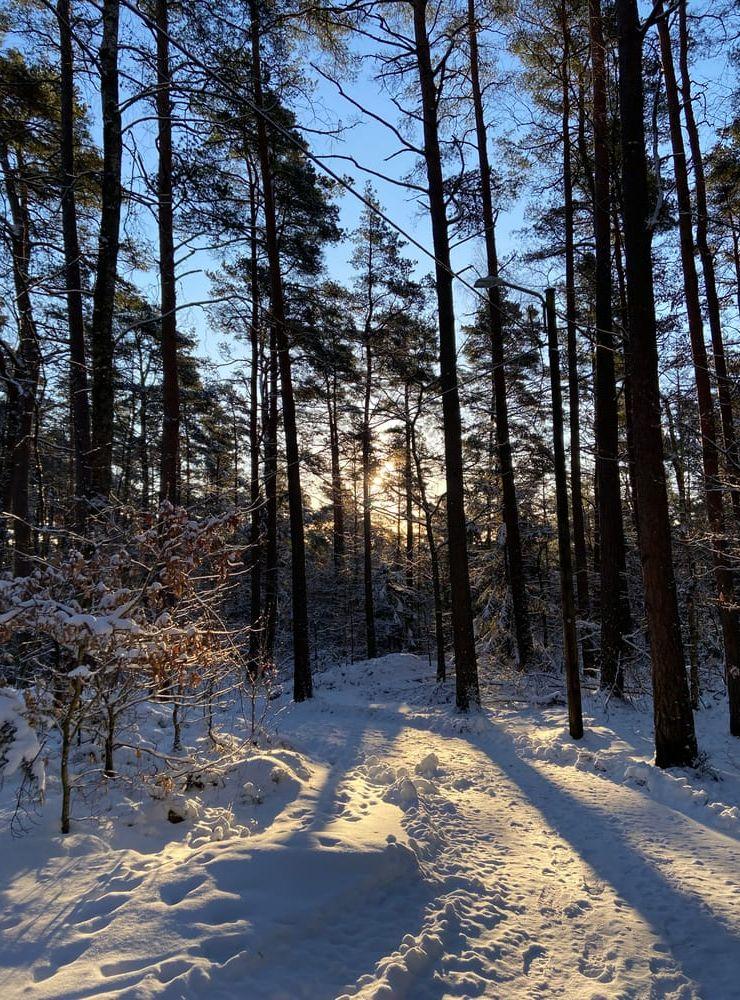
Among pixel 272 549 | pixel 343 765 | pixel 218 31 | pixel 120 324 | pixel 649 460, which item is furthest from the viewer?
pixel 272 549

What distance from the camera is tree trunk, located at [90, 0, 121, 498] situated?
6.33m

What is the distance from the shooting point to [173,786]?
4605 mm

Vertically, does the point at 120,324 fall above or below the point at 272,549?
above

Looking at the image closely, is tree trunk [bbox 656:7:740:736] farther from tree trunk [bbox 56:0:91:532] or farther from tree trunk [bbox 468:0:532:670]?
tree trunk [bbox 56:0:91:532]

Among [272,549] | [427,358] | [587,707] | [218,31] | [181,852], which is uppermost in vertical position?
[218,31]

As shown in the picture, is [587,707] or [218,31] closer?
[218,31]

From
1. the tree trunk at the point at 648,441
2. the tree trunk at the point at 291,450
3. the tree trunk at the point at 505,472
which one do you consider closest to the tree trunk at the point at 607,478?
the tree trunk at the point at 505,472

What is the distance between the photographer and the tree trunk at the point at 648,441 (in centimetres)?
588

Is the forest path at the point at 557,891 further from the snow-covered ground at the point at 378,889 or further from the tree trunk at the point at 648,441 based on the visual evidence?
the tree trunk at the point at 648,441

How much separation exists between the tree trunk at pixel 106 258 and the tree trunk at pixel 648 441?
5.80m

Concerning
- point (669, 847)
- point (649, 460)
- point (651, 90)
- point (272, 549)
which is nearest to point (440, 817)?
point (669, 847)

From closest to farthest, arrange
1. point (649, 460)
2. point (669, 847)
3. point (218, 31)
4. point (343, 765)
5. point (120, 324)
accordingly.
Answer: point (669, 847)
point (649, 460)
point (343, 765)
point (218, 31)
point (120, 324)

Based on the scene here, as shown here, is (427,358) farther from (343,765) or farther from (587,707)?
(343,765)

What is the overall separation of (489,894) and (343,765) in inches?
138
